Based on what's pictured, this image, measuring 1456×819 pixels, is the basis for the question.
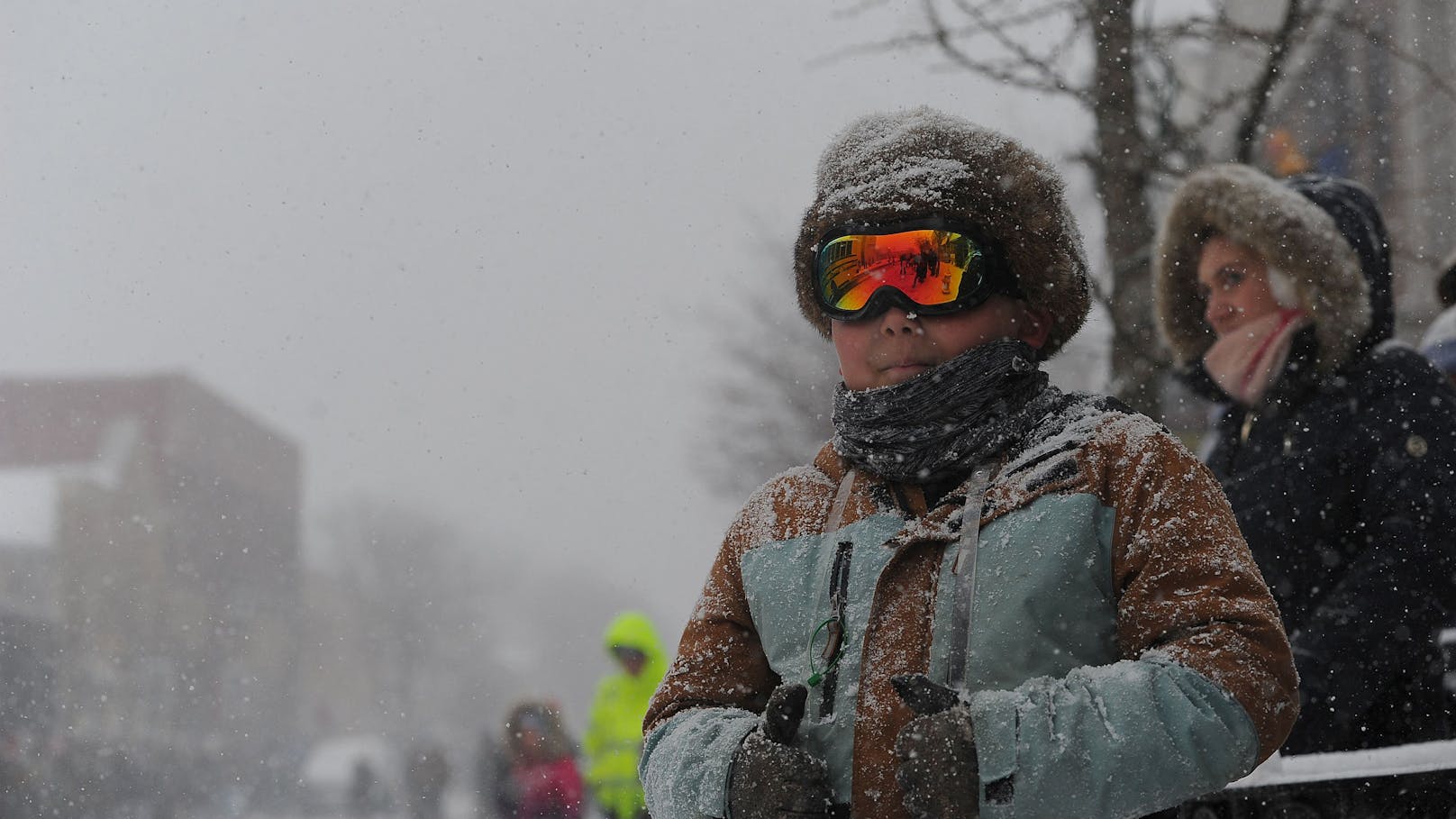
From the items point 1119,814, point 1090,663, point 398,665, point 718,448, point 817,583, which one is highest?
point 817,583

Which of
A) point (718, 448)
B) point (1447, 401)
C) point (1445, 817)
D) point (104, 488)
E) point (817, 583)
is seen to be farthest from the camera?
point (104, 488)

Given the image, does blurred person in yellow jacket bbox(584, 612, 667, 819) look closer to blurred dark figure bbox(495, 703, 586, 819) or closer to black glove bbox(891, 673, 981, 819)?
blurred dark figure bbox(495, 703, 586, 819)

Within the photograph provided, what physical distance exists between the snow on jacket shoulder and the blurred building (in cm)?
4449

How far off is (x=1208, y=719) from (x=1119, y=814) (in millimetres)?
147

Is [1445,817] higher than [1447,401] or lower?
lower

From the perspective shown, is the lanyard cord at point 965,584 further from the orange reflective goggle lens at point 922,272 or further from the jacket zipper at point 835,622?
the orange reflective goggle lens at point 922,272

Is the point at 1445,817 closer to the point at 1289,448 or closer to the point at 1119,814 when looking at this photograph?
the point at 1289,448

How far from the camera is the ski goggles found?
174 cm

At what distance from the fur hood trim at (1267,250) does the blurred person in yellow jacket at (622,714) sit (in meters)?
4.52

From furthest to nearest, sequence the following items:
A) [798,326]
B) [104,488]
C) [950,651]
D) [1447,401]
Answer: [104,488] → [798,326] → [1447,401] → [950,651]

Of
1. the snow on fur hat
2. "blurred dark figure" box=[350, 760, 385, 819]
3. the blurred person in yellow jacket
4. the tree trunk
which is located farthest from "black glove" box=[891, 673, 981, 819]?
"blurred dark figure" box=[350, 760, 385, 819]

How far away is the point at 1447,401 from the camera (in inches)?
102

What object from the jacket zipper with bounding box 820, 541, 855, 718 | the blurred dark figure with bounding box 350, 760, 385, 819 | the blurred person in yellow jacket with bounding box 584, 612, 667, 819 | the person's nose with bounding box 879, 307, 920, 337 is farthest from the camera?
the blurred dark figure with bounding box 350, 760, 385, 819

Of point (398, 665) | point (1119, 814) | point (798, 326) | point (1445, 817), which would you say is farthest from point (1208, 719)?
point (398, 665)
